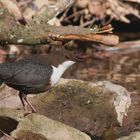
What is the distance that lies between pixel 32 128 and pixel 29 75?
0.69 metres

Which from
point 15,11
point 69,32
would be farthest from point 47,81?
point 15,11

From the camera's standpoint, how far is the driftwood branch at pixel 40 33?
693cm

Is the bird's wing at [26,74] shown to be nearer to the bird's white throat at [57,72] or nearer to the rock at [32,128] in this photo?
the bird's white throat at [57,72]

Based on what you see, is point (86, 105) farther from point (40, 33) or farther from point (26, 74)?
point (26, 74)

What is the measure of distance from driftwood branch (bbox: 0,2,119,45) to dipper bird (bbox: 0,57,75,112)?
2.64 ft

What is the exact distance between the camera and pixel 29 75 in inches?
245

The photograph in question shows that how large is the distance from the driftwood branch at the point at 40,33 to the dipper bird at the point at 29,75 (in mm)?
805

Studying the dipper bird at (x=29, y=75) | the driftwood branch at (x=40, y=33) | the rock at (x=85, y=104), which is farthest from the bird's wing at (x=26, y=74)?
the rock at (x=85, y=104)

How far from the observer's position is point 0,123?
20.0 ft

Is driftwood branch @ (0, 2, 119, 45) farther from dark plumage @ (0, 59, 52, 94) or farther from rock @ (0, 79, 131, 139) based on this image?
dark plumage @ (0, 59, 52, 94)

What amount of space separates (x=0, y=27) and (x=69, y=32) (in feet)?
3.32

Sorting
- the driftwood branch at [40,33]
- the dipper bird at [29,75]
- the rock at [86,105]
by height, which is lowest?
the rock at [86,105]

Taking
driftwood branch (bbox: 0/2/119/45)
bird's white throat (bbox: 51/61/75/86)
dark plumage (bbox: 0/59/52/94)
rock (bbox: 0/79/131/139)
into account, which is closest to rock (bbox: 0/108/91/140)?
dark plumage (bbox: 0/59/52/94)

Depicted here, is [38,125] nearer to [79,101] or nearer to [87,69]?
[79,101]
